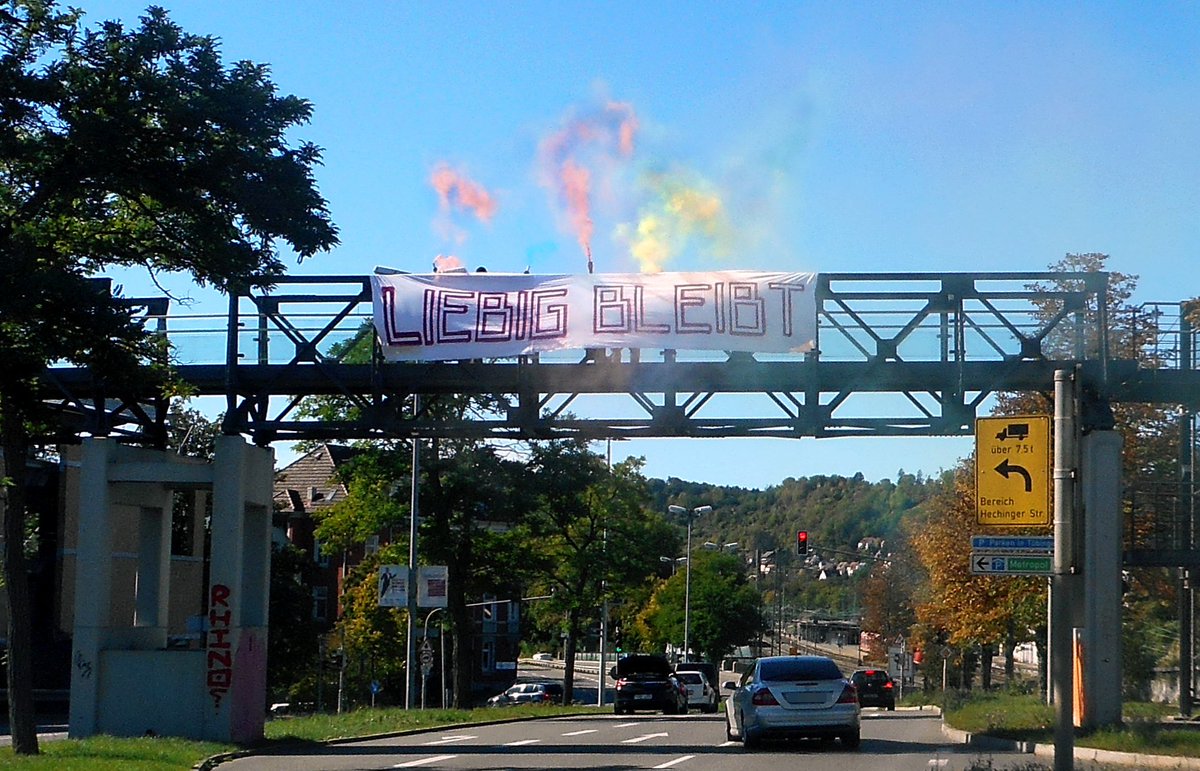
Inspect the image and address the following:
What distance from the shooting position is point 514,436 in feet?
90.7

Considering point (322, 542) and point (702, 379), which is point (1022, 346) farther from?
point (322, 542)

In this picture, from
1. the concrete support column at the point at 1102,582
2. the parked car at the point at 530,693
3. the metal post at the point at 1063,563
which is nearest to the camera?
the metal post at the point at 1063,563

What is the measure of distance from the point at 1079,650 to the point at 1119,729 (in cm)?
212

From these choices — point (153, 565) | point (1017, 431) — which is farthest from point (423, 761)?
point (1017, 431)

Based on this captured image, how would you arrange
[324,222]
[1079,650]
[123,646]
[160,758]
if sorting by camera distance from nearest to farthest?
[324,222]
[160,758]
[1079,650]
[123,646]

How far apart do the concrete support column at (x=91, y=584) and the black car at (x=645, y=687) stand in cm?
2427

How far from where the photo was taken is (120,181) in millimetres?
16797

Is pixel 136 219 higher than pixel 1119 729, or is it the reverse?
pixel 136 219

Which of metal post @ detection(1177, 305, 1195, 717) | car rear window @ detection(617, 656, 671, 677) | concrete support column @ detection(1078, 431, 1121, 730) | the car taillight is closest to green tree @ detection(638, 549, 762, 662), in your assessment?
car rear window @ detection(617, 656, 671, 677)

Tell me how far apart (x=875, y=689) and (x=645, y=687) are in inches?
351

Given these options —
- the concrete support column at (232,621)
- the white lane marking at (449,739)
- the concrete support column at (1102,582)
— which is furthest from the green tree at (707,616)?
the concrete support column at (1102,582)

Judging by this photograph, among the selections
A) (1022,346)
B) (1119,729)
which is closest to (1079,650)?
(1119,729)

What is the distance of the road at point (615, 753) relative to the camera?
20031 mm

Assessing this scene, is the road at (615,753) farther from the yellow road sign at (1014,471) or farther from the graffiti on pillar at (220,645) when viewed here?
the yellow road sign at (1014,471)
